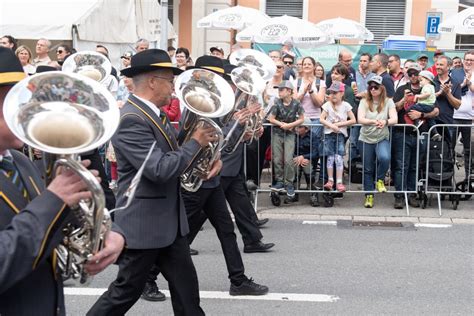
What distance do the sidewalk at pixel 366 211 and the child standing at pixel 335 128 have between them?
350 millimetres

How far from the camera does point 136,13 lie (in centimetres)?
1656

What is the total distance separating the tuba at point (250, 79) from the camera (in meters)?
5.64

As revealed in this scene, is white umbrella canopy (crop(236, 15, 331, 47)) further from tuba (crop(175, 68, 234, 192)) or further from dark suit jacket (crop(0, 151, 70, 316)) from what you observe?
dark suit jacket (crop(0, 151, 70, 316))

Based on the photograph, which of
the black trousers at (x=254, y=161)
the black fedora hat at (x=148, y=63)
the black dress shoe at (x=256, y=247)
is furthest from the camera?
the black trousers at (x=254, y=161)

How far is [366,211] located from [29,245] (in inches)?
277

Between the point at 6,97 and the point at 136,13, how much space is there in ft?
48.7

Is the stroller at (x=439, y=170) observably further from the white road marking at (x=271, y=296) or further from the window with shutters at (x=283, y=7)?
the window with shutters at (x=283, y=7)

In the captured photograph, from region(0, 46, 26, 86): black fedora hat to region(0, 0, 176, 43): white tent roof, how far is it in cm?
944

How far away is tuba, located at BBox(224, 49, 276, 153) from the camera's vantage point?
5.64m

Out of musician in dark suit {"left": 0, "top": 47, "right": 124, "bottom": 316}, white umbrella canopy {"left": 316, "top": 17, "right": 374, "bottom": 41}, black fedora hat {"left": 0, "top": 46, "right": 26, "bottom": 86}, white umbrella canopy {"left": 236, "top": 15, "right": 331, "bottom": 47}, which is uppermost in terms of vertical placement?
white umbrella canopy {"left": 316, "top": 17, "right": 374, "bottom": 41}

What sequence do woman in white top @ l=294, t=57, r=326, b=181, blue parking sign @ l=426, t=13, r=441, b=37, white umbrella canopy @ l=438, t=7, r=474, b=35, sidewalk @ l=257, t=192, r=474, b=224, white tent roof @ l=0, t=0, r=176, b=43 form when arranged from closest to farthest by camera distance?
sidewalk @ l=257, t=192, r=474, b=224
woman in white top @ l=294, t=57, r=326, b=181
white umbrella canopy @ l=438, t=7, r=474, b=35
white tent roof @ l=0, t=0, r=176, b=43
blue parking sign @ l=426, t=13, r=441, b=37

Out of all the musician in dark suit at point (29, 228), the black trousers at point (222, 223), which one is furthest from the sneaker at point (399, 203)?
the musician in dark suit at point (29, 228)

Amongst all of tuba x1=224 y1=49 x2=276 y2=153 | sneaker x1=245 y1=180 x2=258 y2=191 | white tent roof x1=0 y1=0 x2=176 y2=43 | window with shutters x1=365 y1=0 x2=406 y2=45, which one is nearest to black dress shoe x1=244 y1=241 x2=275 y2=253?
tuba x1=224 y1=49 x2=276 y2=153

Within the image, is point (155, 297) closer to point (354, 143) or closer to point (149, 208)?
point (149, 208)
